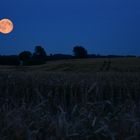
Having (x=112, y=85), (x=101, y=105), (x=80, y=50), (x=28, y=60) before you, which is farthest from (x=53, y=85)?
(x=80, y=50)

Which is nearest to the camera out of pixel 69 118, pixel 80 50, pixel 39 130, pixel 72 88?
pixel 39 130

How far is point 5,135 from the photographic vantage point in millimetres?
5129

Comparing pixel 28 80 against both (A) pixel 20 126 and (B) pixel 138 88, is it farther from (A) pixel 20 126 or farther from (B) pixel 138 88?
(A) pixel 20 126

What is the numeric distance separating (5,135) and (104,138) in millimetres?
1056

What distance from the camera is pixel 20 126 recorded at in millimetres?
5152

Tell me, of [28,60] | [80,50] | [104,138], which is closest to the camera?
[104,138]

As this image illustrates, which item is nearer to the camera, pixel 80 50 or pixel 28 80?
pixel 28 80

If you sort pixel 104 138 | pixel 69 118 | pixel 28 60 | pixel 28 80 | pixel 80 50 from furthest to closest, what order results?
pixel 80 50, pixel 28 60, pixel 28 80, pixel 69 118, pixel 104 138

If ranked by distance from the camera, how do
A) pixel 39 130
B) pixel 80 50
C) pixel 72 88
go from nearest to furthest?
pixel 39 130, pixel 72 88, pixel 80 50

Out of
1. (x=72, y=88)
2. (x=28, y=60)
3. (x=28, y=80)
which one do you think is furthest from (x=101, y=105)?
(x=28, y=60)

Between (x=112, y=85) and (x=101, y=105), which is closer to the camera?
(x=101, y=105)

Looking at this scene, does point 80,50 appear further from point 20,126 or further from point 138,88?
point 20,126

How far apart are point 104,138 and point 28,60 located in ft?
182

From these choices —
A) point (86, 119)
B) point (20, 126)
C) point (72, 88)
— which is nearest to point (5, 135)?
point (20, 126)
